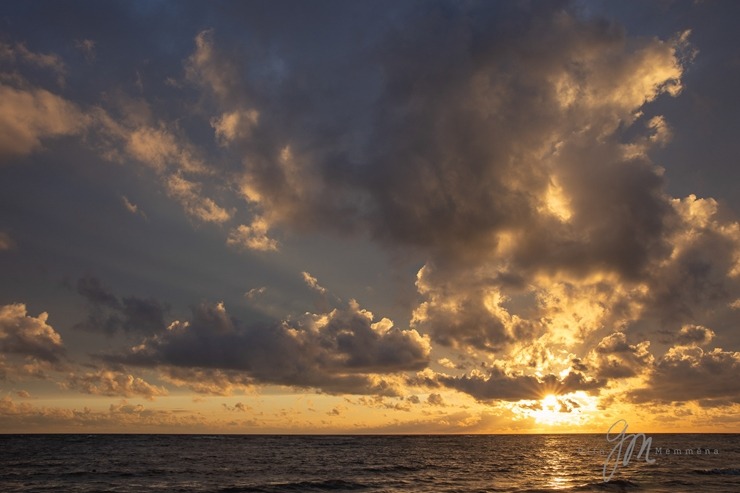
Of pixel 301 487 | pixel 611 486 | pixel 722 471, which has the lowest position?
pixel 722 471

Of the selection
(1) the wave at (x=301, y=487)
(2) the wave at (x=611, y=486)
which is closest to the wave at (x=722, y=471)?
(2) the wave at (x=611, y=486)

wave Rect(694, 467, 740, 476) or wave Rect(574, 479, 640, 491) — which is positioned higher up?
wave Rect(574, 479, 640, 491)

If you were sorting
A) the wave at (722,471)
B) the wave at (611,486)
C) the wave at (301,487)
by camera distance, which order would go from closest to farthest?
1. the wave at (611,486)
2. the wave at (301,487)
3. the wave at (722,471)

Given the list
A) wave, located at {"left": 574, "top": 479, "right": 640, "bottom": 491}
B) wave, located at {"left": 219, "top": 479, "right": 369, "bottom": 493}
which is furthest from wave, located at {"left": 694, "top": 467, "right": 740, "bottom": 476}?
wave, located at {"left": 219, "top": 479, "right": 369, "bottom": 493}

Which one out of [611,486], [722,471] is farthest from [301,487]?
[722,471]

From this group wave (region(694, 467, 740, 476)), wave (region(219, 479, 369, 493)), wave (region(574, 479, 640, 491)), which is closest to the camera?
wave (region(574, 479, 640, 491))

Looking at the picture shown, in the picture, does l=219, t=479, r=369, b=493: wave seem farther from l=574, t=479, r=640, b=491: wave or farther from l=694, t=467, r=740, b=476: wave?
l=694, t=467, r=740, b=476: wave

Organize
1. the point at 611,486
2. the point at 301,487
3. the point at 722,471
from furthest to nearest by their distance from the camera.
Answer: the point at 722,471 < the point at 301,487 < the point at 611,486

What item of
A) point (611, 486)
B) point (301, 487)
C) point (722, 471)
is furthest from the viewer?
point (722, 471)

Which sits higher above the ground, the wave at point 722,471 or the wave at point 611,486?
the wave at point 611,486

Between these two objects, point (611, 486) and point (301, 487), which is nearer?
point (611, 486)

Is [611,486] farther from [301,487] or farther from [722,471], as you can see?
[301,487]

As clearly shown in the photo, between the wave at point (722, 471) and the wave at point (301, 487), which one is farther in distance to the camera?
the wave at point (722, 471)

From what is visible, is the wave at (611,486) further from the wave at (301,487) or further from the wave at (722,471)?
the wave at (301,487)
